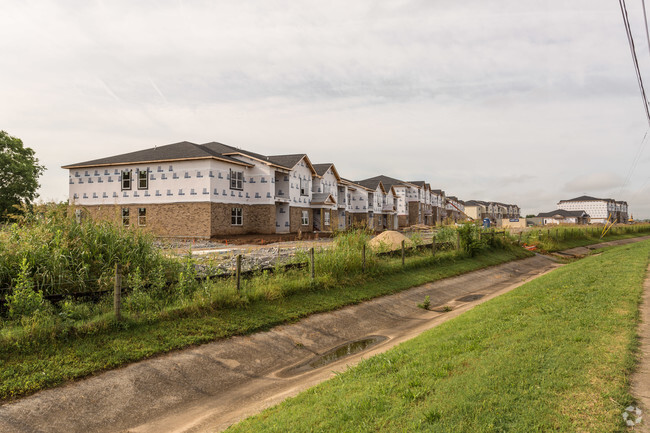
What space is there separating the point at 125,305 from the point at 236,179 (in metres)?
26.5

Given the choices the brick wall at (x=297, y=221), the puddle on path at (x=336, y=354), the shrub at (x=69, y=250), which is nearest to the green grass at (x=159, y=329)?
the shrub at (x=69, y=250)

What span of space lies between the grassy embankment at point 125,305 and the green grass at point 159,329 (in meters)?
0.02

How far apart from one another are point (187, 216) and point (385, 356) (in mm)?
27994

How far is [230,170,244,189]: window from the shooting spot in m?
35.1

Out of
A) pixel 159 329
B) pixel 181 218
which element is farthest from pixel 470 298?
pixel 181 218

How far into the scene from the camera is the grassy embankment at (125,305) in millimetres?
7824

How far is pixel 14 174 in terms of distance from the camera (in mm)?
39656

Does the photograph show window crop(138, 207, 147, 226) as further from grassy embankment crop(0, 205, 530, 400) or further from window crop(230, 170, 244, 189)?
grassy embankment crop(0, 205, 530, 400)

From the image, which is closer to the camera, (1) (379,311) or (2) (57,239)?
(2) (57,239)

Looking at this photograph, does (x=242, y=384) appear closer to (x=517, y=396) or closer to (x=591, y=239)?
(x=517, y=396)

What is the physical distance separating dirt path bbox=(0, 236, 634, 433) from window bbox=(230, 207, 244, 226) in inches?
918

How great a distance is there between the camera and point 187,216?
33062 millimetres

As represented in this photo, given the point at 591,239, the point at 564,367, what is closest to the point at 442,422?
the point at 564,367

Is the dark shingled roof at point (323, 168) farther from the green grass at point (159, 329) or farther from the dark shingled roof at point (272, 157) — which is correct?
the green grass at point (159, 329)
